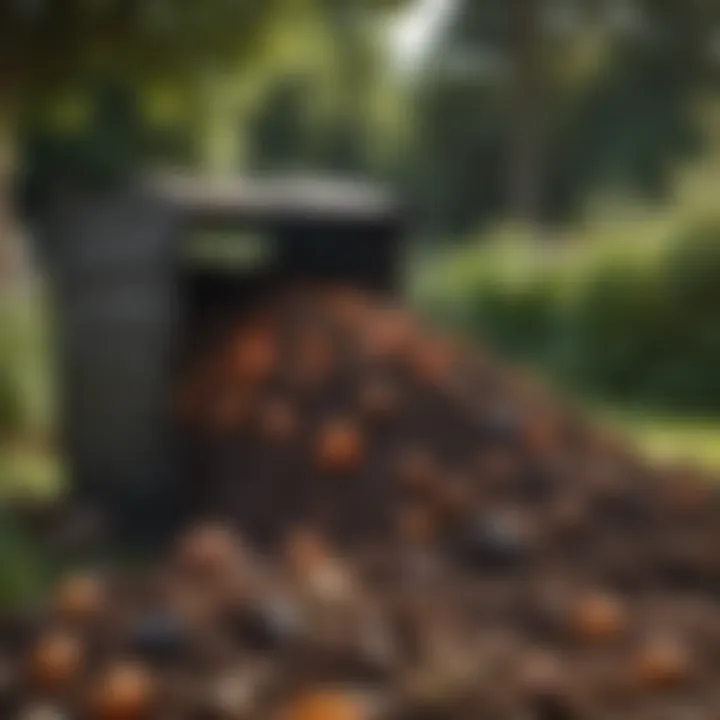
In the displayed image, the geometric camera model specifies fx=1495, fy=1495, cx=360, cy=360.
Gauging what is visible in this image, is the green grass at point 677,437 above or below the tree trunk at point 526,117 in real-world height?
below

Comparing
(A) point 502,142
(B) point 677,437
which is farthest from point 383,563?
(A) point 502,142

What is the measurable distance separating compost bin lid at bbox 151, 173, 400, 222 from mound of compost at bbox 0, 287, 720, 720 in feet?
0.35

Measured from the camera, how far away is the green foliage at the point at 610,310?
1.33m

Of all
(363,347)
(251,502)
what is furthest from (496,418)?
(251,502)

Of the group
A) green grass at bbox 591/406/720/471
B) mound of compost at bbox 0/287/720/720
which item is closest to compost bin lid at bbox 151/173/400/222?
mound of compost at bbox 0/287/720/720

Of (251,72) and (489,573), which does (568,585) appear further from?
(251,72)

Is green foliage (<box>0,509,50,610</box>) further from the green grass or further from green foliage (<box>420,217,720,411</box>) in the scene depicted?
the green grass

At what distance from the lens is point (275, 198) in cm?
142

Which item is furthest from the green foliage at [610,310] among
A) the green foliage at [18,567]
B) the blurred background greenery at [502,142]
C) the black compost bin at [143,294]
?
the green foliage at [18,567]

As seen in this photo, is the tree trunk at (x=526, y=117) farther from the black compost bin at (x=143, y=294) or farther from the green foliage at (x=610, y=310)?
the black compost bin at (x=143, y=294)

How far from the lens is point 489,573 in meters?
1.36

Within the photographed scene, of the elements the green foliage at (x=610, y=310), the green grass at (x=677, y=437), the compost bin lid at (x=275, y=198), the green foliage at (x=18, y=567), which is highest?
the compost bin lid at (x=275, y=198)

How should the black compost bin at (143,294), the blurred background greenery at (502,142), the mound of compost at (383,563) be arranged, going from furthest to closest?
the black compost bin at (143,294) → the blurred background greenery at (502,142) → the mound of compost at (383,563)

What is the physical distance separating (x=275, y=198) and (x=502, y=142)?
24 cm
